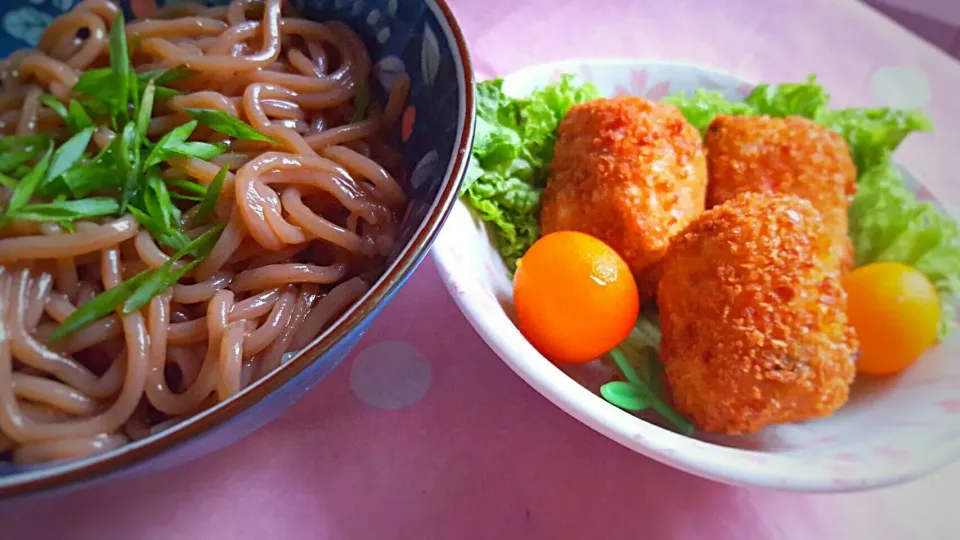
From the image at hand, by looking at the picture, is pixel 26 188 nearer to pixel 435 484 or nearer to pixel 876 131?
pixel 435 484

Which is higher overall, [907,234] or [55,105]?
[55,105]

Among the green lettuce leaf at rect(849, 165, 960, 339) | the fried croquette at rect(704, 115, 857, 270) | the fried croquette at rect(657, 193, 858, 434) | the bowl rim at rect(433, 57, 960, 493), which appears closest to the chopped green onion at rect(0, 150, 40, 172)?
the bowl rim at rect(433, 57, 960, 493)

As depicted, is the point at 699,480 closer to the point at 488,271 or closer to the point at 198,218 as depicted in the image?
the point at 488,271

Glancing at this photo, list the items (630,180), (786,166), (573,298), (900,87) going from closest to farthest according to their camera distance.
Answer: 1. (573,298)
2. (630,180)
3. (786,166)
4. (900,87)

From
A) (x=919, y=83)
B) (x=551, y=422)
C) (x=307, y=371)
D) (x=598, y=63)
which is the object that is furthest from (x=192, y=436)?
(x=919, y=83)

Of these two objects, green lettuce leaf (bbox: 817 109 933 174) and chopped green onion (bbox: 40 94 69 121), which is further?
green lettuce leaf (bbox: 817 109 933 174)

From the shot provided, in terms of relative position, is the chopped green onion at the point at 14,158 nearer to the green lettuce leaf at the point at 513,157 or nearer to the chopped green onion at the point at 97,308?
the chopped green onion at the point at 97,308

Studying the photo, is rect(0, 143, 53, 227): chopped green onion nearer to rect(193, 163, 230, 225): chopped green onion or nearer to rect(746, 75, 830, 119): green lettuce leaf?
rect(193, 163, 230, 225): chopped green onion

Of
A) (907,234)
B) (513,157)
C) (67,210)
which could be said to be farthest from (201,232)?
(907,234)
